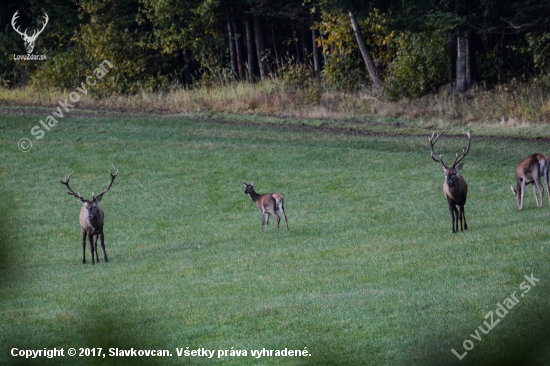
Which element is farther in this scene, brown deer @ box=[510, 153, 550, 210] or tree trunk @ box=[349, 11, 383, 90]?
tree trunk @ box=[349, 11, 383, 90]

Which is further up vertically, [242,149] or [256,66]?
[256,66]

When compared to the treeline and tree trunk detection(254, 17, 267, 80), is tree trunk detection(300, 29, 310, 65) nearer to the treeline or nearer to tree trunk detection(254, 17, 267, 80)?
the treeline

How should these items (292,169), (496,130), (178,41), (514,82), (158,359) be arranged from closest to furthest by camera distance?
(158,359), (292,169), (496,130), (514,82), (178,41)

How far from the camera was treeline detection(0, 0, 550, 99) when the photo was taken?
2719 centimetres

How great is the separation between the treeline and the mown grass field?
5229 millimetres

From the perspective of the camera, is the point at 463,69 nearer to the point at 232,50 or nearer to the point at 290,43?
the point at 232,50

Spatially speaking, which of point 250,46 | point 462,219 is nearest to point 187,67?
point 250,46

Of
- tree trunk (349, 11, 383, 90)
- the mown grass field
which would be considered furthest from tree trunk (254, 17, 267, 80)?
the mown grass field

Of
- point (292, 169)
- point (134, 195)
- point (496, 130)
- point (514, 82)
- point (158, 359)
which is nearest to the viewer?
point (158, 359)

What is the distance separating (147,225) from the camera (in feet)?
56.4

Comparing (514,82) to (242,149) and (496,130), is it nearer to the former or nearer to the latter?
(496,130)

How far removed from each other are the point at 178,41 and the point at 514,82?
617 inches

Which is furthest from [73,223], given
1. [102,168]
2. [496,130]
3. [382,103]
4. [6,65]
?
[6,65]

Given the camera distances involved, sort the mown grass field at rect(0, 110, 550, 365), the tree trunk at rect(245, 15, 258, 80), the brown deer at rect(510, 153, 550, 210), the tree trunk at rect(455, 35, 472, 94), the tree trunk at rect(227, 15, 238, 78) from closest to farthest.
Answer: the mown grass field at rect(0, 110, 550, 365)
the brown deer at rect(510, 153, 550, 210)
the tree trunk at rect(455, 35, 472, 94)
the tree trunk at rect(245, 15, 258, 80)
the tree trunk at rect(227, 15, 238, 78)
